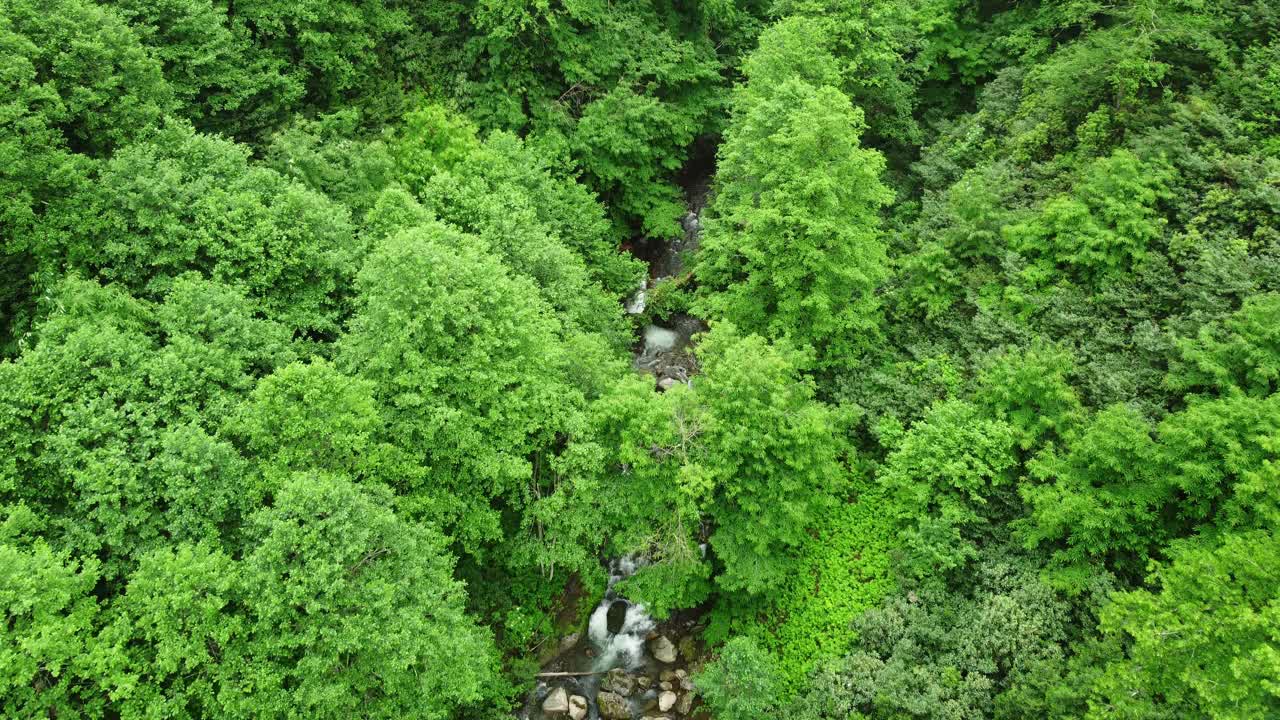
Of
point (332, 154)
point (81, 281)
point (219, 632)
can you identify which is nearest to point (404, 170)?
point (332, 154)

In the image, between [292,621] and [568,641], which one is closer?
[292,621]

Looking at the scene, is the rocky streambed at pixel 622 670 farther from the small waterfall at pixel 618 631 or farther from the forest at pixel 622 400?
the forest at pixel 622 400

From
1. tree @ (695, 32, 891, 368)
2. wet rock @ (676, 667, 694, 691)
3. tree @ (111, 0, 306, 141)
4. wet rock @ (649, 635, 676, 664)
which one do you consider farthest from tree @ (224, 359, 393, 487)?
tree @ (695, 32, 891, 368)

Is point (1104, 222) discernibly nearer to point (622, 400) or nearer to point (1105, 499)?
point (1105, 499)

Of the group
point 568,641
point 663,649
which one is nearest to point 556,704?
point 568,641

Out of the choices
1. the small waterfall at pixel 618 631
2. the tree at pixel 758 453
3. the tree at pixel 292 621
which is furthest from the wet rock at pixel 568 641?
the tree at pixel 292 621

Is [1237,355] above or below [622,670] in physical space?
above
